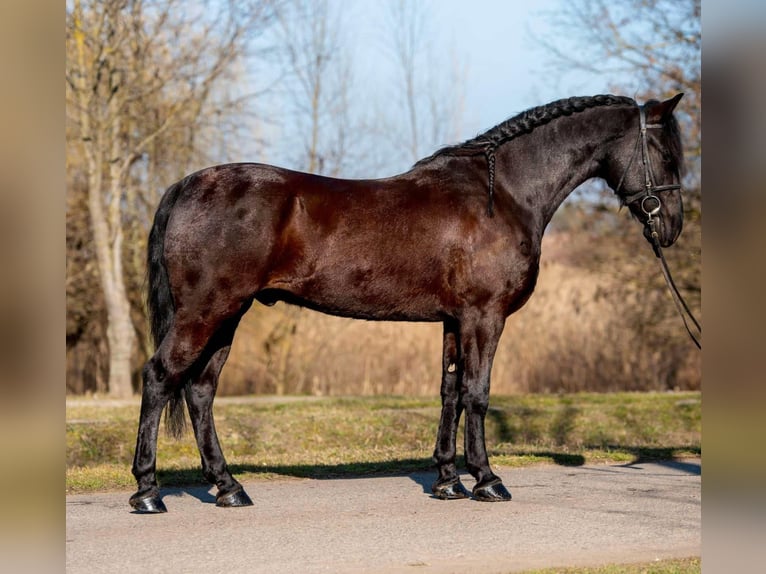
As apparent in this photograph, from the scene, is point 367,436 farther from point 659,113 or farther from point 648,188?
point 659,113

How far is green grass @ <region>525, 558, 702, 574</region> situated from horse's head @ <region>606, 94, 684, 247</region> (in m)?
2.75

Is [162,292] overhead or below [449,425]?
overhead

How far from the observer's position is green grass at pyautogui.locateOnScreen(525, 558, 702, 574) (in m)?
5.00

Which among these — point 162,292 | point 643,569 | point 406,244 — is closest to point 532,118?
point 406,244

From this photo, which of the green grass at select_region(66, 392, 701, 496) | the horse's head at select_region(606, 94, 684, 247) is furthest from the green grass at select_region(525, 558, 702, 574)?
the green grass at select_region(66, 392, 701, 496)

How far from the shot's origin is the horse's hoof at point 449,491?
23.5ft

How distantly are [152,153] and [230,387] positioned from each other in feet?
16.0

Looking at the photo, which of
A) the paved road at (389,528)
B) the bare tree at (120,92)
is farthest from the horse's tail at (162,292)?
the bare tree at (120,92)

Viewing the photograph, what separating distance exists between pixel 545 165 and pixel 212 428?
3.19 meters

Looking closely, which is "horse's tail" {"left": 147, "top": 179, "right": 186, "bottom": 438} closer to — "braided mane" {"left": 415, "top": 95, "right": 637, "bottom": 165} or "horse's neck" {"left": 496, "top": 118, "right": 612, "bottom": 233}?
"braided mane" {"left": 415, "top": 95, "right": 637, "bottom": 165}

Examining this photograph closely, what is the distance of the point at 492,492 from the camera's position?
699cm

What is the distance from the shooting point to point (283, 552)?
18.0ft
